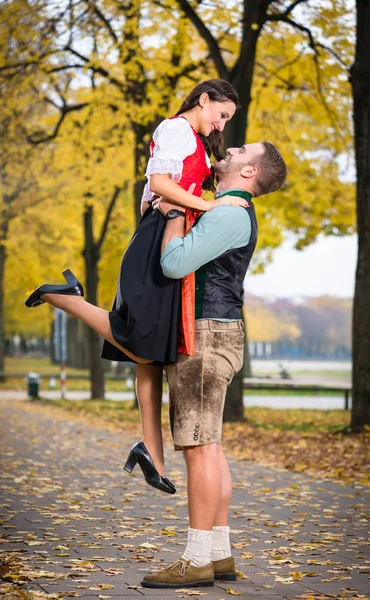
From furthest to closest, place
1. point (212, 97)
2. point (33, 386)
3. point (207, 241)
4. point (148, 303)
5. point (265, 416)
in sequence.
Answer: point (33, 386), point (265, 416), point (212, 97), point (148, 303), point (207, 241)

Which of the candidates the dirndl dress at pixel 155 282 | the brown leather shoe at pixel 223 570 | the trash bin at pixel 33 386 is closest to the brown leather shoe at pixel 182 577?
the brown leather shoe at pixel 223 570

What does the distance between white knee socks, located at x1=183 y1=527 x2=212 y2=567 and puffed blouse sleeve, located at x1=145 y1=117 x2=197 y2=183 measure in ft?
5.51

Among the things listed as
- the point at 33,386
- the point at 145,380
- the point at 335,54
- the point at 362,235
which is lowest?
the point at 33,386

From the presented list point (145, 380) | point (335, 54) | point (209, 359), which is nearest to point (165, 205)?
point (209, 359)

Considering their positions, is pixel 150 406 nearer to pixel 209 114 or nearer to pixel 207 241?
pixel 207 241

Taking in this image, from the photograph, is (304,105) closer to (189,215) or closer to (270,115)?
(270,115)

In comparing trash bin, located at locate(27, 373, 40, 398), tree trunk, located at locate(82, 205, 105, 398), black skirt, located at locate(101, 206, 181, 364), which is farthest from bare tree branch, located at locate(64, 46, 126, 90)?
black skirt, located at locate(101, 206, 181, 364)

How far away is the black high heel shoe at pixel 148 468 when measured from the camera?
15.9 feet

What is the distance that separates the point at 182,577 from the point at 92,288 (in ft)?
66.5

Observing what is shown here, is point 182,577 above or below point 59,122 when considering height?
below

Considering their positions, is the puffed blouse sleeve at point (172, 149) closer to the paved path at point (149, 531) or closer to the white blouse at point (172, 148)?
the white blouse at point (172, 148)

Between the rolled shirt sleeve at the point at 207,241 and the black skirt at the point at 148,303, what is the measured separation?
0.42ft

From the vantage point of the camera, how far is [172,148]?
4.79 meters

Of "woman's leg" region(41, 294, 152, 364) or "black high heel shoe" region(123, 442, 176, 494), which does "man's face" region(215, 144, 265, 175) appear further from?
"black high heel shoe" region(123, 442, 176, 494)
